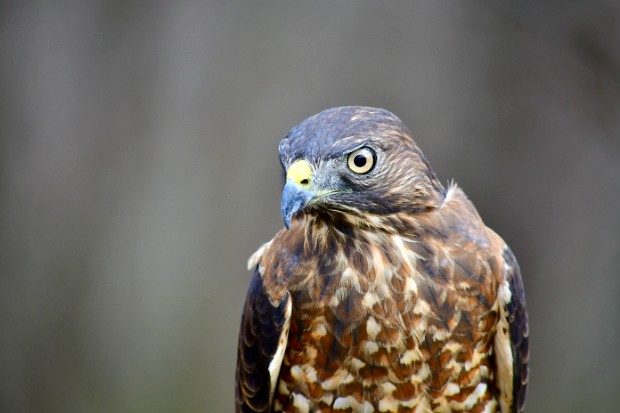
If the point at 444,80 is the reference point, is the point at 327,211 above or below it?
below

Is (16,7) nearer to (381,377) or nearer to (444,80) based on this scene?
(444,80)

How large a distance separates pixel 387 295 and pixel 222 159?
281 cm

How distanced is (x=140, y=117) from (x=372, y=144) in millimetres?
3058

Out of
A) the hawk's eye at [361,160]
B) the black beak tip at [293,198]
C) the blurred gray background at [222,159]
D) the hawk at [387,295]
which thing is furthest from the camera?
the blurred gray background at [222,159]

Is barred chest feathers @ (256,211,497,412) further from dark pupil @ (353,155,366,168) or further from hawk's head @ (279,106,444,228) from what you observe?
dark pupil @ (353,155,366,168)

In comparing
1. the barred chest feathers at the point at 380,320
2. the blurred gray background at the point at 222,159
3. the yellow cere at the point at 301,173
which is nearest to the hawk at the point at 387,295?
the barred chest feathers at the point at 380,320

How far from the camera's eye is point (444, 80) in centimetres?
571

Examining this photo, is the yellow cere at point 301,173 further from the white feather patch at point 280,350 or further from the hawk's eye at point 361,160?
the white feather patch at point 280,350

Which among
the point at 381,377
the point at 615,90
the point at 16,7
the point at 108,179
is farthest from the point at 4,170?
the point at 615,90

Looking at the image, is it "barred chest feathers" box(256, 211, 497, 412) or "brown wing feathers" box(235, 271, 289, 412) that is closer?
"barred chest feathers" box(256, 211, 497, 412)

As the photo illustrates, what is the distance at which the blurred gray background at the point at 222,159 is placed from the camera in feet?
18.0

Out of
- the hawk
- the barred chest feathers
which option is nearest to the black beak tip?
the hawk

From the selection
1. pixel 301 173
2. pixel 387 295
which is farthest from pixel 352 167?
pixel 387 295

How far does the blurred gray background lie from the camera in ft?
18.0
